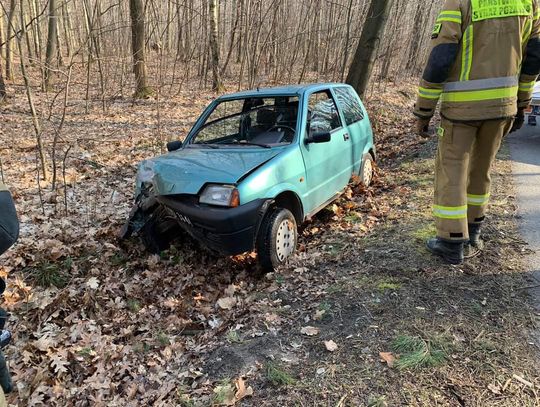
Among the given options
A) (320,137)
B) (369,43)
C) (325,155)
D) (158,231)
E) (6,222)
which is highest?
(369,43)

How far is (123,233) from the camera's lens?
468 cm

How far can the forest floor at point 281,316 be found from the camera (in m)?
2.60

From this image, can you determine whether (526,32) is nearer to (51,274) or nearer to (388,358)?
(388,358)

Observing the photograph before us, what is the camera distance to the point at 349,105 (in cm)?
598

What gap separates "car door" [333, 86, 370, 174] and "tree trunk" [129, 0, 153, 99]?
7.33 meters

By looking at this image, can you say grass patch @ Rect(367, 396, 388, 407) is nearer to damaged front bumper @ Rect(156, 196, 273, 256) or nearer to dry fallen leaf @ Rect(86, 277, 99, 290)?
damaged front bumper @ Rect(156, 196, 273, 256)

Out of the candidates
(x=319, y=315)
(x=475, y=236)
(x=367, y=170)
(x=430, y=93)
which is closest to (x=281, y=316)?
(x=319, y=315)

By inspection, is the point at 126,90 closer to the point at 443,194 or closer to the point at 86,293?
the point at 86,293

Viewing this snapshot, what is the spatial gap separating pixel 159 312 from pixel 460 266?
2.80m

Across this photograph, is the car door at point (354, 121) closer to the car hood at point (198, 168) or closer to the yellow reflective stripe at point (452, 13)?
the car hood at point (198, 168)

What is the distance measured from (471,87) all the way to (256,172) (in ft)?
6.41

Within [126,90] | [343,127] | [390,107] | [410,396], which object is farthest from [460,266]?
[126,90]

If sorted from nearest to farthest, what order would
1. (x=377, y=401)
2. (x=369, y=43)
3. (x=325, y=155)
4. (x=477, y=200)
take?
(x=377, y=401), (x=477, y=200), (x=325, y=155), (x=369, y=43)

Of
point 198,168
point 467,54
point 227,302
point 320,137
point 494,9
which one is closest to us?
point 494,9
